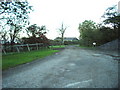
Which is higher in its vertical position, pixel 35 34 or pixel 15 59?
pixel 35 34

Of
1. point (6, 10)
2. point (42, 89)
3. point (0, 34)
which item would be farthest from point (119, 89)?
point (0, 34)

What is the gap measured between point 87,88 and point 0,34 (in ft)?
45.1

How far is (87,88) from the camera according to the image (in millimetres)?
2703

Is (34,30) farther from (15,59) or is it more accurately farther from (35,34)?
(15,59)

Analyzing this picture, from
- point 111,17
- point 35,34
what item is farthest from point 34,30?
point 111,17

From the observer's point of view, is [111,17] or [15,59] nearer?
[15,59]

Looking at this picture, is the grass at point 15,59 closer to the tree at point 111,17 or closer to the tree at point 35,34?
the tree at point 35,34

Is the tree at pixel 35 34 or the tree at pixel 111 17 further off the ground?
the tree at pixel 111 17

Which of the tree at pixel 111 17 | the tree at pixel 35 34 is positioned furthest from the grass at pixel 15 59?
the tree at pixel 111 17

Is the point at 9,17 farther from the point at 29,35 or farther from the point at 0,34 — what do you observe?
the point at 29,35

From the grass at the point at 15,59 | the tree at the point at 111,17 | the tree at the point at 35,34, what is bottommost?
the grass at the point at 15,59

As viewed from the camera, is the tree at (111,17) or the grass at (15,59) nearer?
the grass at (15,59)

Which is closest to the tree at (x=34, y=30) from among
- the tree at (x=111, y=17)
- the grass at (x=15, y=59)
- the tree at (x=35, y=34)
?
the tree at (x=35, y=34)

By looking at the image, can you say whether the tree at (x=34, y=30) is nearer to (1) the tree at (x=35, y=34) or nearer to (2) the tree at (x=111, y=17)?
(1) the tree at (x=35, y=34)
